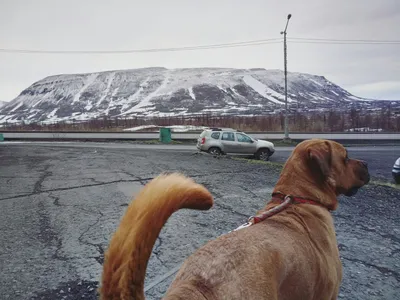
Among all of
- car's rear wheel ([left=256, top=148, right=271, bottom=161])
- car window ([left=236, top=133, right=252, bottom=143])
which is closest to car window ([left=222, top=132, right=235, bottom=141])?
car window ([left=236, top=133, right=252, bottom=143])

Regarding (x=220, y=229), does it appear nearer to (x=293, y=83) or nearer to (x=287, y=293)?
(x=287, y=293)

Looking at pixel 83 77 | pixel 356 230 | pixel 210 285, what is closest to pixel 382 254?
pixel 356 230

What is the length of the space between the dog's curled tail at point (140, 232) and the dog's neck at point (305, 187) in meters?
A: 1.25

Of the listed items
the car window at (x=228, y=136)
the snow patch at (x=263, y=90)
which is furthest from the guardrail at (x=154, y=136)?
the snow patch at (x=263, y=90)

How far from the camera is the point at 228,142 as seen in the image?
18.4 meters

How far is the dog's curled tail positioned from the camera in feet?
5.32

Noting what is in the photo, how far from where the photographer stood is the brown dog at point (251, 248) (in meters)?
1.68

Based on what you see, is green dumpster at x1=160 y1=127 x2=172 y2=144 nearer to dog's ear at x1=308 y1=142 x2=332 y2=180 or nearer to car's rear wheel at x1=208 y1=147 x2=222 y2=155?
car's rear wheel at x1=208 y1=147 x2=222 y2=155

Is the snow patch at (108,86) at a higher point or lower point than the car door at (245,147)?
higher

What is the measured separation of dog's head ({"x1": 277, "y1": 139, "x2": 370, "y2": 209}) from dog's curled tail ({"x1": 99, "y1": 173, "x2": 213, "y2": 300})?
1.32 m

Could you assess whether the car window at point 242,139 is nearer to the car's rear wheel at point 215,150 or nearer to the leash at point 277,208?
the car's rear wheel at point 215,150

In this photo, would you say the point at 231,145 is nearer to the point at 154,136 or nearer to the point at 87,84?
the point at 154,136

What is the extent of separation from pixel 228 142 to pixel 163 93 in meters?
134

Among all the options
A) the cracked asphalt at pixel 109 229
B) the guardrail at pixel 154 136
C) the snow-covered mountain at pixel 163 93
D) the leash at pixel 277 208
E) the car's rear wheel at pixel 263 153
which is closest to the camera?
the leash at pixel 277 208
